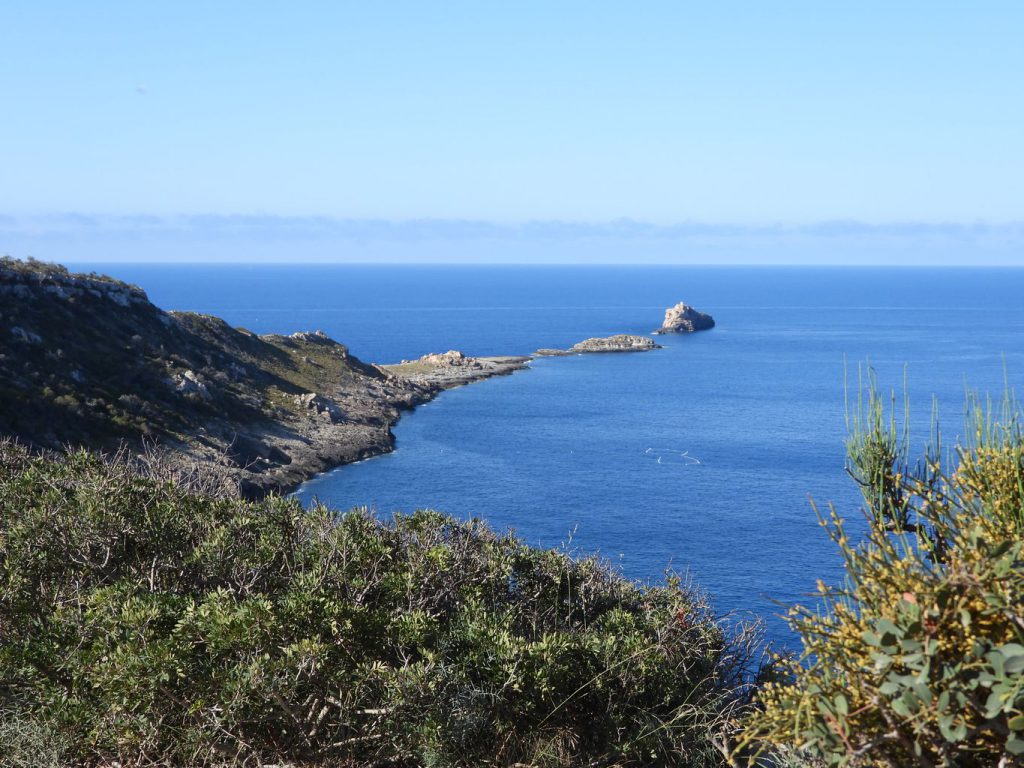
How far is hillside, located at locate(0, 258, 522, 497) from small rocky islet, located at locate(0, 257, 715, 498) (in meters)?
0.14

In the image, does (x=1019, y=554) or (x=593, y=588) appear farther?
(x=593, y=588)

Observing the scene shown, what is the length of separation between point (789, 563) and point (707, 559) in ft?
18.0

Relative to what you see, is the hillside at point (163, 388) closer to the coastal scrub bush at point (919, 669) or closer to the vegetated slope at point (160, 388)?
the vegetated slope at point (160, 388)

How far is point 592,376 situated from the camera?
169250mm

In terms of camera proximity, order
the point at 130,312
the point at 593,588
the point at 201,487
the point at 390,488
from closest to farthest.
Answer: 1. the point at 593,588
2. the point at 201,487
3. the point at 390,488
4. the point at 130,312

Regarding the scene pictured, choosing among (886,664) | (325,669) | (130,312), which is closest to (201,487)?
(325,669)

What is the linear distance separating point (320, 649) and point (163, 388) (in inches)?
3356

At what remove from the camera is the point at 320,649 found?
12797 mm

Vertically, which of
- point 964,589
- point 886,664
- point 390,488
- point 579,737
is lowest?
point 390,488

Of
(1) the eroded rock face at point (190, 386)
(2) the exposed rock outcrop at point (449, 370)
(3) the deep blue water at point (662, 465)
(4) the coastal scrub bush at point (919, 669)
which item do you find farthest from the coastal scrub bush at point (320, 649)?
(2) the exposed rock outcrop at point (449, 370)

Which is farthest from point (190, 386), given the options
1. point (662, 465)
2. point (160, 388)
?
point (662, 465)

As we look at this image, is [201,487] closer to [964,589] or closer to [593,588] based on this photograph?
[593,588]

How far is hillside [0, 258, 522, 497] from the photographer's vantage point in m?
78.2

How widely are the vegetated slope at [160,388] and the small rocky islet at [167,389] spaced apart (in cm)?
15
